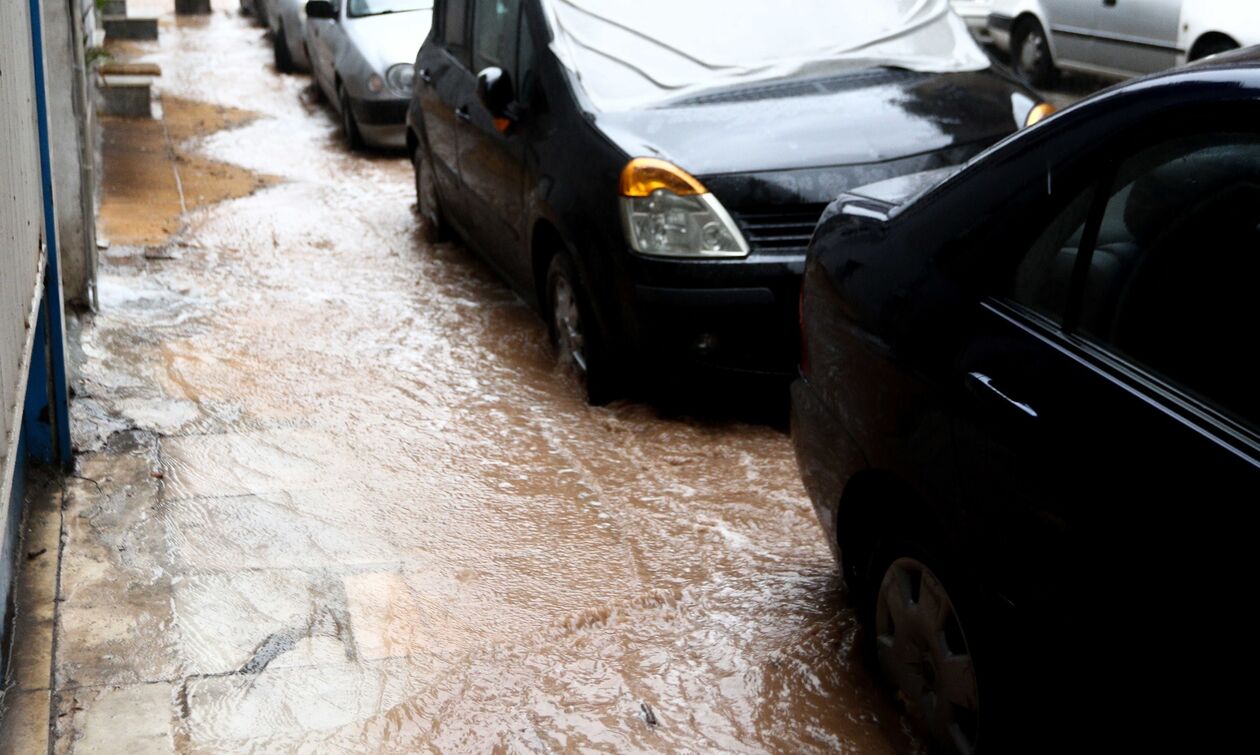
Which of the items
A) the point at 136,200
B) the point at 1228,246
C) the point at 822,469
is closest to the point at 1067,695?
the point at 1228,246

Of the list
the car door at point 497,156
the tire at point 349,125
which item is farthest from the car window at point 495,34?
the tire at point 349,125

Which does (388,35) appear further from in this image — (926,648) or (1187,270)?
(1187,270)

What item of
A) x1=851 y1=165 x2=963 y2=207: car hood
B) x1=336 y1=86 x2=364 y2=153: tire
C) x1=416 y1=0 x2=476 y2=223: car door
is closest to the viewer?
x1=851 y1=165 x2=963 y2=207: car hood

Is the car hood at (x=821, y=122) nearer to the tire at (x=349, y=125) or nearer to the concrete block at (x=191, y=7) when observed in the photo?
the tire at (x=349, y=125)

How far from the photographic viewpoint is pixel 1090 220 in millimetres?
2838

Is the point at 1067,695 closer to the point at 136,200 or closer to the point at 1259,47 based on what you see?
the point at 1259,47

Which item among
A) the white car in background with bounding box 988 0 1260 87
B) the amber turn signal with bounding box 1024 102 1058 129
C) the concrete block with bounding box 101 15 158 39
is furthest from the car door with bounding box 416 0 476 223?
the concrete block with bounding box 101 15 158 39

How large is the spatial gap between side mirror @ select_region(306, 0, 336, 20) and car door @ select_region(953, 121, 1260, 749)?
9954 millimetres

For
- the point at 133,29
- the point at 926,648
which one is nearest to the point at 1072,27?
the point at 926,648

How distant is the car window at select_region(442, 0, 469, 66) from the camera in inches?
296

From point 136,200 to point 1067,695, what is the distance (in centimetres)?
861

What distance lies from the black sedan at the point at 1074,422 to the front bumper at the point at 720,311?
5.61 ft

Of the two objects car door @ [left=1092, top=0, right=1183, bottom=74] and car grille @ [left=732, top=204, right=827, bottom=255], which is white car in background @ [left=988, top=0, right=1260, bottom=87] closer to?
car door @ [left=1092, top=0, right=1183, bottom=74]

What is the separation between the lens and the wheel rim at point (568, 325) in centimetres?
608
